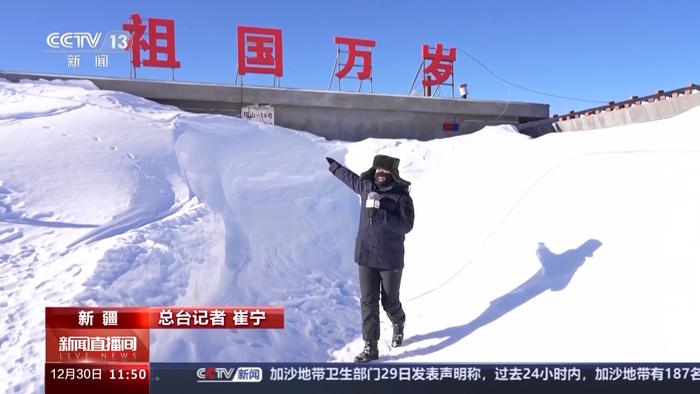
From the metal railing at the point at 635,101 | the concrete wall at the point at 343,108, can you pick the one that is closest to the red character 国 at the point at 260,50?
the concrete wall at the point at 343,108

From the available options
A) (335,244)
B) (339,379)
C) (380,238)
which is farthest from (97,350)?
(335,244)

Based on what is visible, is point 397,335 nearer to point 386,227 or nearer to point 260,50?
point 386,227

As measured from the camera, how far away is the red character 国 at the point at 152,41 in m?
12.6

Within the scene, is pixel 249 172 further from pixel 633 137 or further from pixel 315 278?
pixel 633 137

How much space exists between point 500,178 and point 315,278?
3.55 meters

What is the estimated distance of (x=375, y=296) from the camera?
4.11 m

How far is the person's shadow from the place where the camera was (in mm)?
4230

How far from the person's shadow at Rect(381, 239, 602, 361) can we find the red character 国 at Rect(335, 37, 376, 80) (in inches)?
426

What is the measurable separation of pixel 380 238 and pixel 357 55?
11.5 m

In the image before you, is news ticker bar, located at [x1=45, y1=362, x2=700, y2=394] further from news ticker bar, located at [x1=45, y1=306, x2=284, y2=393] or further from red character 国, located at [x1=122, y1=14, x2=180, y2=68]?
red character 国, located at [x1=122, y1=14, x2=180, y2=68]

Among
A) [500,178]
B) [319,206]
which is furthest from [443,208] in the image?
[319,206]

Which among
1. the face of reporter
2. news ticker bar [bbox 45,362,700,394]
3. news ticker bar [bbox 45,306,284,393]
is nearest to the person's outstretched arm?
the face of reporter

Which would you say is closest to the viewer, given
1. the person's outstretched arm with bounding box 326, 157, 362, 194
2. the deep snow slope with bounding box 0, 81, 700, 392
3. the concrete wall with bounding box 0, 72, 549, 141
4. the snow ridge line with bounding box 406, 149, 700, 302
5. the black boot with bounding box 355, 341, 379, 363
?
the deep snow slope with bounding box 0, 81, 700, 392

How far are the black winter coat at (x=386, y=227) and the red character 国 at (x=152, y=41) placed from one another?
424 inches
